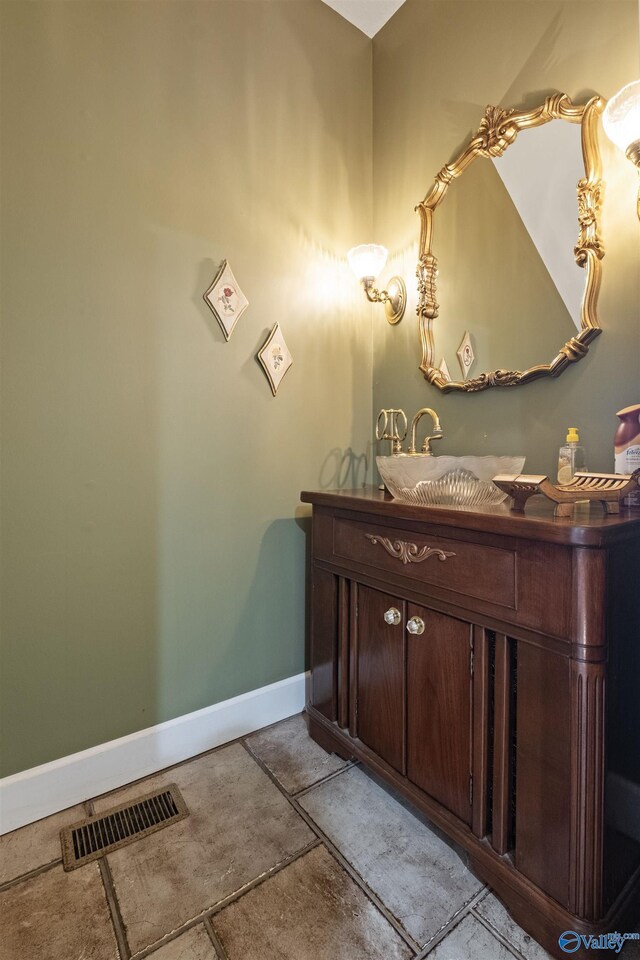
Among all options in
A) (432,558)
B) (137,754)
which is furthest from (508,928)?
(137,754)

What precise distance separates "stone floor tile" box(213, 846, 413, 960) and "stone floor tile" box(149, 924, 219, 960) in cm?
3

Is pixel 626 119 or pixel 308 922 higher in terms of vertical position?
pixel 626 119

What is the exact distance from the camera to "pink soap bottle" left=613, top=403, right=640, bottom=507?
1.10 metres

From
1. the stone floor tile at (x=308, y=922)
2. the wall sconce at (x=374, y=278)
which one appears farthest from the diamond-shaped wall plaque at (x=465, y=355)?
the stone floor tile at (x=308, y=922)

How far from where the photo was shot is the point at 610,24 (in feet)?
3.94

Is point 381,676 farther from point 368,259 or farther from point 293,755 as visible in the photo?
point 368,259

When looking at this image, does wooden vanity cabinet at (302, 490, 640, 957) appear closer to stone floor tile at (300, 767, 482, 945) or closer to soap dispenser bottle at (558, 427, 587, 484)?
stone floor tile at (300, 767, 482, 945)

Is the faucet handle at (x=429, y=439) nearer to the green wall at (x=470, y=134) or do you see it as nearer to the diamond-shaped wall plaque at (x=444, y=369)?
the green wall at (x=470, y=134)

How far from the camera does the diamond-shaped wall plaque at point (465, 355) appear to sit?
1.58 m

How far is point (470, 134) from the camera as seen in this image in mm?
1581

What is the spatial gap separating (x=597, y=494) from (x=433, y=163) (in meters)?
1.51

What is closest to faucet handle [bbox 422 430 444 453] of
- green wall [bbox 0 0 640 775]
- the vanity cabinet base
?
green wall [bbox 0 0 640 775]

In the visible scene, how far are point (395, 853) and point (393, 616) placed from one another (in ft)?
1.92

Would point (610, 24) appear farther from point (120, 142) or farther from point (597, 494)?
point (120, 142)
